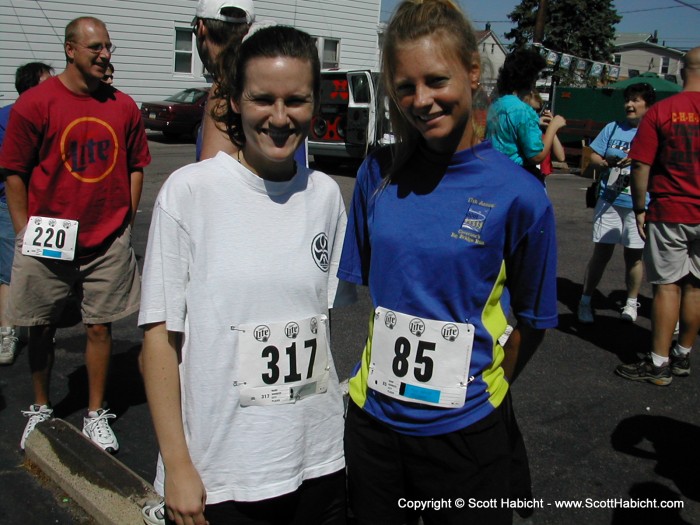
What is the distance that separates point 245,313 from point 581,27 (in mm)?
49735

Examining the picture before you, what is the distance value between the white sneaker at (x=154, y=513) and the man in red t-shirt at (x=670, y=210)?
3.33 metres

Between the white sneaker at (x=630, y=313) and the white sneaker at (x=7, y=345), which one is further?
the white sneaker at (x=630, y=313)

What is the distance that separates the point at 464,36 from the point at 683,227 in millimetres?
3335

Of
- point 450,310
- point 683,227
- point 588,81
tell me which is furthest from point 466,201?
point 588,81

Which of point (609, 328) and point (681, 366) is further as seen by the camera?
point (609, 328)

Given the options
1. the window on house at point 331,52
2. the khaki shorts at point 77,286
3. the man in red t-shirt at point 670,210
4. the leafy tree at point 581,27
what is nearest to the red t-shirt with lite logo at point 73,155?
the khaki shorts at point 77,286

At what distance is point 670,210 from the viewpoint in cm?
455

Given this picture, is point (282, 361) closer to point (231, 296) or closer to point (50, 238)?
point (231, 296)

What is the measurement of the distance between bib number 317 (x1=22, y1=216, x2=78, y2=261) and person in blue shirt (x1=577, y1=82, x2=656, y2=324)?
165 inches

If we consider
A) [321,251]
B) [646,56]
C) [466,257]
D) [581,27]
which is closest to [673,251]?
[466,257]

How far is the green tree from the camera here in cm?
4603

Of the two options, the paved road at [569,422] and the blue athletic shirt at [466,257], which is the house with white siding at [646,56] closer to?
the paved road at [569,422]

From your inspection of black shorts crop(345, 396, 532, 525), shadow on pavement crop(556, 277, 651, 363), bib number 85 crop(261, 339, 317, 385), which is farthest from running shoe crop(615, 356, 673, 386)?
bib number 85 crop(261, 339, 317, 385)

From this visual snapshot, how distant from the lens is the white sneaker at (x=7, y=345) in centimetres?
471
